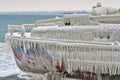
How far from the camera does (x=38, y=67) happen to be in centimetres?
1401

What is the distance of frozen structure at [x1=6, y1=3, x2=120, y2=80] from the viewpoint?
1141 cm

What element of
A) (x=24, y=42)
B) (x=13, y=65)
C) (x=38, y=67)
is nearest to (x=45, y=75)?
(x=38, y=67)

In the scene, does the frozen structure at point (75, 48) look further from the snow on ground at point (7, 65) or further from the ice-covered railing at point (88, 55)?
the snow on ground at point (7, 65)

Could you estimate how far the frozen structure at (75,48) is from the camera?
11.4 m

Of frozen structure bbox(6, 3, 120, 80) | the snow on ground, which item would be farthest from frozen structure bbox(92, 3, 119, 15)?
the snow on ground

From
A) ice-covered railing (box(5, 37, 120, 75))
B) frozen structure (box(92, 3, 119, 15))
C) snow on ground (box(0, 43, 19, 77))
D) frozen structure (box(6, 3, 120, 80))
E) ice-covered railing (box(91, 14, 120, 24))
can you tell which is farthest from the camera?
snow on ground (box(0, 43, 19, 77))

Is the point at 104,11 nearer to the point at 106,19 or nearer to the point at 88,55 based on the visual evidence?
the point at 106,19

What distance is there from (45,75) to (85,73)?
6.64ft

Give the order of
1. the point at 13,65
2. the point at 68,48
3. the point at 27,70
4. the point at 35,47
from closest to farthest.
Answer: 1. the point at 68,48
2. the point at 35,47
3. the point at 27,70
4. the point at 13,65

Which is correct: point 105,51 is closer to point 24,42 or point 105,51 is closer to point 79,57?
point 79,57

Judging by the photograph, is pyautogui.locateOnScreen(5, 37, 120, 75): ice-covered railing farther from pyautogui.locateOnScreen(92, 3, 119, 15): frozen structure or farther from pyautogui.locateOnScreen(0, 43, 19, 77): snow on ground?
pyautogui.locateOnScreen(0, 43, 19, 77): snow on ground

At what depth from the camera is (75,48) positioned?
11836 mm

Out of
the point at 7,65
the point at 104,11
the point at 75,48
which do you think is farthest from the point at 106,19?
the point at 7,65

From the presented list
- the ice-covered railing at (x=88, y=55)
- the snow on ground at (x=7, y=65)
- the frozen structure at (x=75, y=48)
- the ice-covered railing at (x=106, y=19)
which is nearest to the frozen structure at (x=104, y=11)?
the frozen structure at (x=75, y=48)
